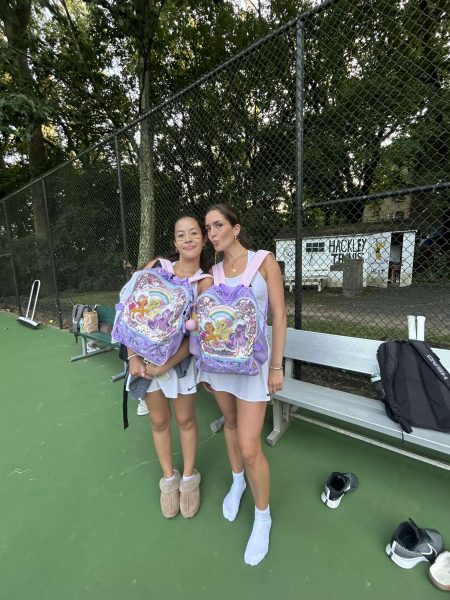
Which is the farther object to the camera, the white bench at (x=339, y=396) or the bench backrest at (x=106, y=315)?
the bench backrest at (x=106, y=315)

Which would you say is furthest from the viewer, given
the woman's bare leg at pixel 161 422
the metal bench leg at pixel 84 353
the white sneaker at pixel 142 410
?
the metal bench leg at pixel 84 353

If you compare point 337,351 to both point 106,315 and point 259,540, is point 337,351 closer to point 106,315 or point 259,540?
point 259,540

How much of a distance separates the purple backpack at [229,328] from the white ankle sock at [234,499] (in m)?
0.82

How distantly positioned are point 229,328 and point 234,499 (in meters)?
1.09

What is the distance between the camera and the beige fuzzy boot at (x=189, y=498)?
5.57 ft

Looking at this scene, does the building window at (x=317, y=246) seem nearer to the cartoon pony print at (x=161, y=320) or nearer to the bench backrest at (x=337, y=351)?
the bench backrest at (x=337, y=351)

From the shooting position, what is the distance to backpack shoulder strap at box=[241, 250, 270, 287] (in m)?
1.40

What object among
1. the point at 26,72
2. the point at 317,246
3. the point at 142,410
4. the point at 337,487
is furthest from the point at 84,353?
the point at 26,72

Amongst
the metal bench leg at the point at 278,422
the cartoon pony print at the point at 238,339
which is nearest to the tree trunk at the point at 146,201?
the metal bench leg at the point at 278,422

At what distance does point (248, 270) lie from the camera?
1418mm

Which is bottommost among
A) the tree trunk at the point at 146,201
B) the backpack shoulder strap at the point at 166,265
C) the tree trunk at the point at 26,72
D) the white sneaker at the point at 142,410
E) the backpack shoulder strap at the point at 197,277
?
the white sneaker at the point at 142,410

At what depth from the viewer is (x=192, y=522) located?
1.67 m

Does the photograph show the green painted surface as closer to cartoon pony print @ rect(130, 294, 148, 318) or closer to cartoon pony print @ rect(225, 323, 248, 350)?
cartoon pony print @ rect(225, 323, 248, 350)

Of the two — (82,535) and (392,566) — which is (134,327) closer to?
(82,535)
